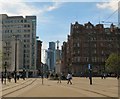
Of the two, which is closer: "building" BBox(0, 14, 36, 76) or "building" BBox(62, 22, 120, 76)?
"building" BBox(62, 22, 120, 76)

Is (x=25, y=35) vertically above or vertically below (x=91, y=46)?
above

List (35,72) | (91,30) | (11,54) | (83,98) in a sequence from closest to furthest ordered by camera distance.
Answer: (83,98) → (11,54) → (91,30) → (35,72)

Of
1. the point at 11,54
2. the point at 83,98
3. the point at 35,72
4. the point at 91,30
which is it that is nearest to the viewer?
the point at 83,98

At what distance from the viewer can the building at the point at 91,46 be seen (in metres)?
168

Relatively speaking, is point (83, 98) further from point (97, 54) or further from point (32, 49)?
point (32, 49)

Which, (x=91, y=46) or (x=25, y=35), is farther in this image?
(x=25, y=35)

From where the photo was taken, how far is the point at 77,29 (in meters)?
174

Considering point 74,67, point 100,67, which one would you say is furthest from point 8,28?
point 100,67

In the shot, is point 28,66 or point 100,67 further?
point 28,66

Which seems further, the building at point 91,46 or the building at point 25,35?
the building at point 25,35

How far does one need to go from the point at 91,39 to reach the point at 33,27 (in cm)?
3221

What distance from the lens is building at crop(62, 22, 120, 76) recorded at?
6624 inches

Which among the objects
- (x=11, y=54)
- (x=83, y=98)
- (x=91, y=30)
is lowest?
(x=83, y=98)

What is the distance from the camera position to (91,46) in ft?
563
